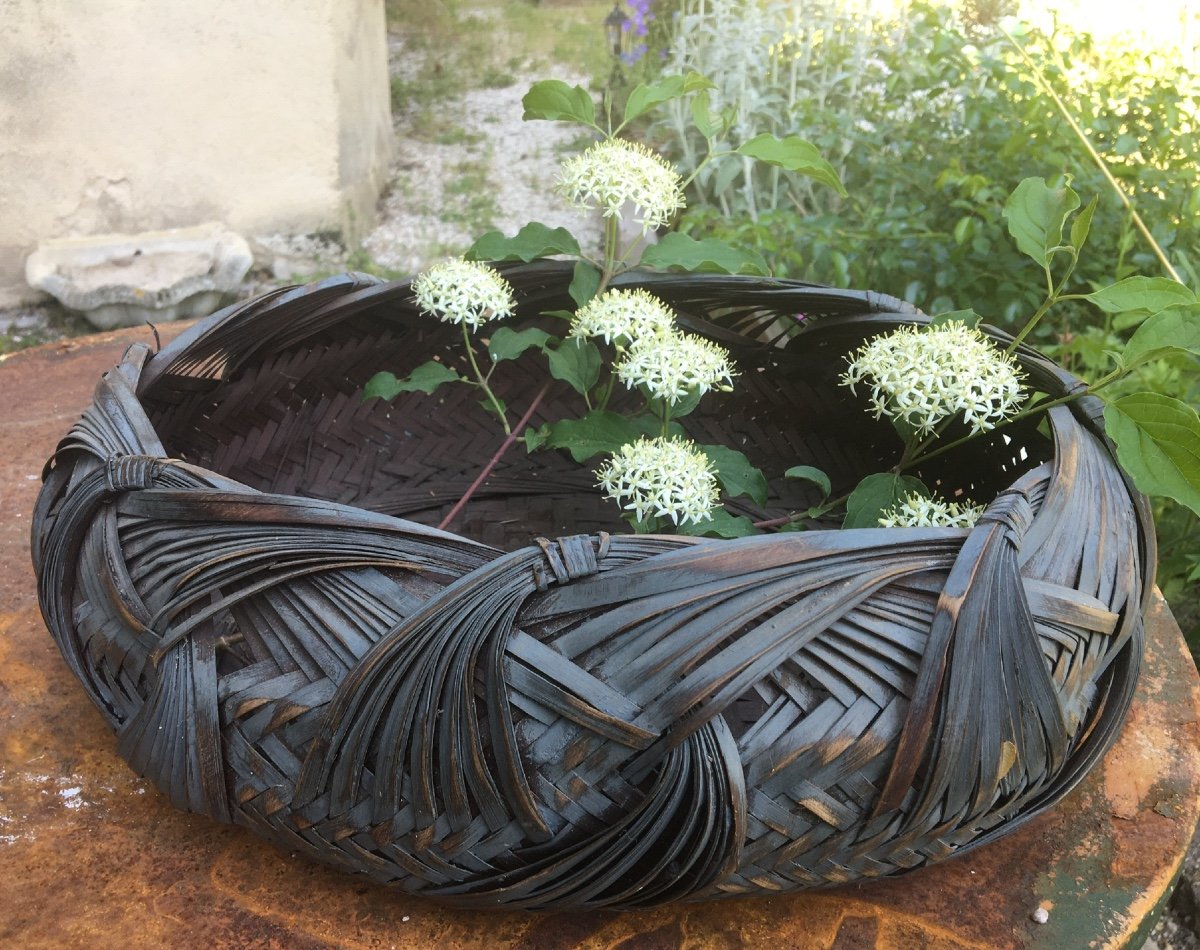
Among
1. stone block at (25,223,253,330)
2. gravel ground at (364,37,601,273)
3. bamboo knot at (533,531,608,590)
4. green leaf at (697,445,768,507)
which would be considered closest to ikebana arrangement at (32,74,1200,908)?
bamboo knot at (533,531,608,590)

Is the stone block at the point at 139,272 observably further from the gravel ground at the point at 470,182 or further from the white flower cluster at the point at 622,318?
the white flower cluster at the point at 622,318

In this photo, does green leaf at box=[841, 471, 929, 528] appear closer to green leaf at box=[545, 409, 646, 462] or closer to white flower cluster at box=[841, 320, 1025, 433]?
white flower cluster at box=[841, 320, 1025, 433]

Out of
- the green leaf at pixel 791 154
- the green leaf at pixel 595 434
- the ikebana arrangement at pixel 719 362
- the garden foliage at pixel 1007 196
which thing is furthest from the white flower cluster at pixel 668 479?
the garden foliage at pixel 1007 196

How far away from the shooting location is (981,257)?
6.07ft

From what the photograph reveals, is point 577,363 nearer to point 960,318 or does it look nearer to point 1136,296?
point 960,318

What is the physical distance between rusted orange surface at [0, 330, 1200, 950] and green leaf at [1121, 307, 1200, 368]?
0.33 m

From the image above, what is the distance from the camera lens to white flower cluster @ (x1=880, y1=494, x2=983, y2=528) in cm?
90

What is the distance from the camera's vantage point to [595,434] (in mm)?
1075

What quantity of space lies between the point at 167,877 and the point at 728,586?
0.44 meters

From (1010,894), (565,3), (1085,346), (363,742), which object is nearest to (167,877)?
(363,742)

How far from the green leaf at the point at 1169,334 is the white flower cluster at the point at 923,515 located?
19 centimetres

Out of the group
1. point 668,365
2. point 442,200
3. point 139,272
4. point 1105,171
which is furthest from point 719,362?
point 442,200

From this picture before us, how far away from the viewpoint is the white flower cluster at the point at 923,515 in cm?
90

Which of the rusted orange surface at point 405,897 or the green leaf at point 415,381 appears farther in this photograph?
the green leaf at point 415,381
